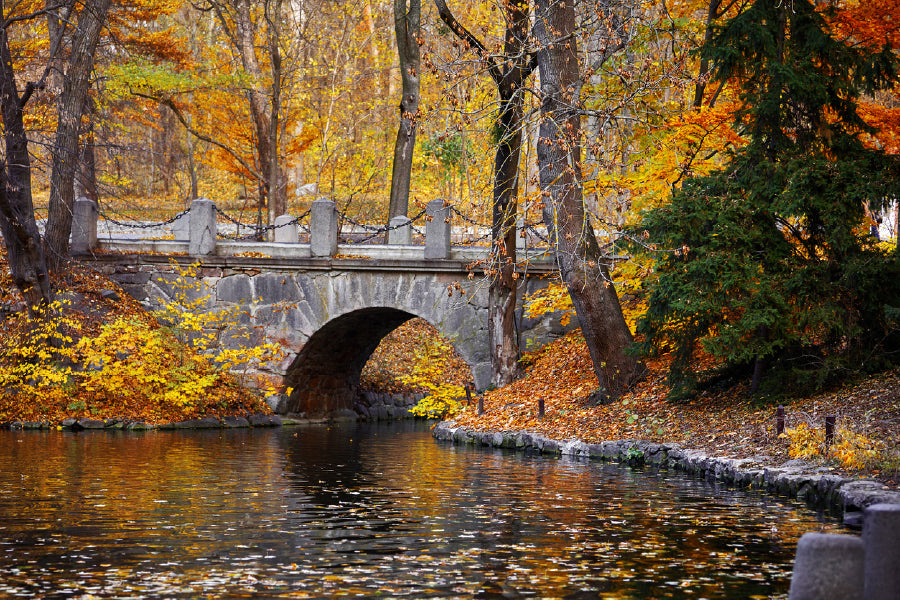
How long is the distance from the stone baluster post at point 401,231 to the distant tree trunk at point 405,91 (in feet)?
7.16

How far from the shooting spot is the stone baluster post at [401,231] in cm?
2111

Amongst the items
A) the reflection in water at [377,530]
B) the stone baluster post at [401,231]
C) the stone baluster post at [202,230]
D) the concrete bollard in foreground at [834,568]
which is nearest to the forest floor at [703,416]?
the reflection in water at [377,530]

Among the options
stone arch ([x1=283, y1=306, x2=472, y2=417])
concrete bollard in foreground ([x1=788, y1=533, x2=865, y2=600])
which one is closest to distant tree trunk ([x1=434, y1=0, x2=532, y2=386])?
stone arch ([x1=283, y1=306, x2=472, y2=417])

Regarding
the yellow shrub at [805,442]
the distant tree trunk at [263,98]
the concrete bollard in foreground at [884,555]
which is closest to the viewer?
the concrete bollard in foreground at [884,555]

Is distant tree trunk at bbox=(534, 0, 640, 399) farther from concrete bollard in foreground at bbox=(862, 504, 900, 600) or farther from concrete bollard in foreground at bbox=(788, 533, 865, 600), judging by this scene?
concrete bollard in foreground at bbox=(788, 533, 865, 600)

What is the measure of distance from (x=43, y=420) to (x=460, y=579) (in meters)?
14.5

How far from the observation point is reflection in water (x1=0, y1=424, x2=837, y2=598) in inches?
247

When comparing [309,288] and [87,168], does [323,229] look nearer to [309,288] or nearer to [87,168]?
[309,288]

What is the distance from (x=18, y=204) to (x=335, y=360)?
8.27 meters

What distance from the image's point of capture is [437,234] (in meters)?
20.5

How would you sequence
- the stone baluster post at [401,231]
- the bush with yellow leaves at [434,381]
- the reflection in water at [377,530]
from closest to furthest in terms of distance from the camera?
the reflection in water at [377,530] < the stone baluster post at [401,231] < the bush with yellow leaves at [434,381]

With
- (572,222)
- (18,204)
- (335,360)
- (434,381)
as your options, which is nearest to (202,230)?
(18,204)

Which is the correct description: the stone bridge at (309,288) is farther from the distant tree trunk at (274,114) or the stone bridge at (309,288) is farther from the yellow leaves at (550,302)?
the distant tree trunk at (274,114)

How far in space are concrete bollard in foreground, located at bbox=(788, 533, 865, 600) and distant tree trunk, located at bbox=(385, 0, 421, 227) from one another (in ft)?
61.4
